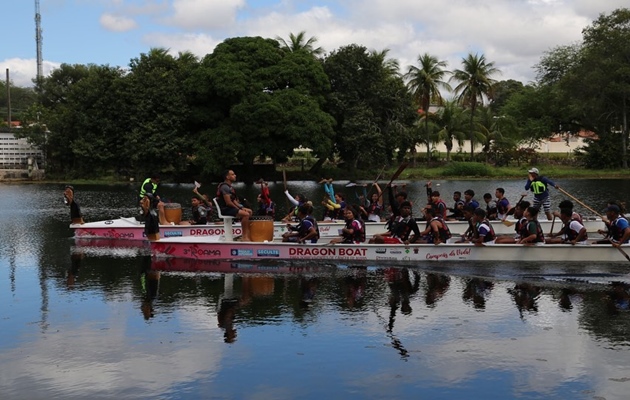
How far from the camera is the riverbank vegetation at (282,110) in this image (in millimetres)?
55812

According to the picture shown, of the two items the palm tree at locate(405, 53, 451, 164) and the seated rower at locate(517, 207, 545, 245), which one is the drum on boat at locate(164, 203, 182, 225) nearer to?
the seated rower at locate(517, 207, 545, 245)

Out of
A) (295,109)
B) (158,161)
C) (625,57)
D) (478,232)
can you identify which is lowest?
Answer: (478,232)

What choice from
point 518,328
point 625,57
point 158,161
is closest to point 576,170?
point 625,57

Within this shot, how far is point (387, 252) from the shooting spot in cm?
1883

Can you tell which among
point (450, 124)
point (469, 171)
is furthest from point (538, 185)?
point (450, 124)

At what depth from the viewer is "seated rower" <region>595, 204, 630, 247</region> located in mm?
17266

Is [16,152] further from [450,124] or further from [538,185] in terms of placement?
[538,185]

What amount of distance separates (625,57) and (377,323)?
53895mm

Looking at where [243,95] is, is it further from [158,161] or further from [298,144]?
[158,161]

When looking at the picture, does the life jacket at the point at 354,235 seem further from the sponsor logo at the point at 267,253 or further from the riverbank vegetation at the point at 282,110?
the riverbank vegetation at the point at 282,110

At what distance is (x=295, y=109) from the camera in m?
55.0

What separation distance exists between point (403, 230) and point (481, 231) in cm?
204

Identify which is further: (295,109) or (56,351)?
(295,109)

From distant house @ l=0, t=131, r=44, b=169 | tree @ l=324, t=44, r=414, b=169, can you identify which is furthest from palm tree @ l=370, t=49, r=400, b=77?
distant house @ l=0, t=131, r=44, b=169
